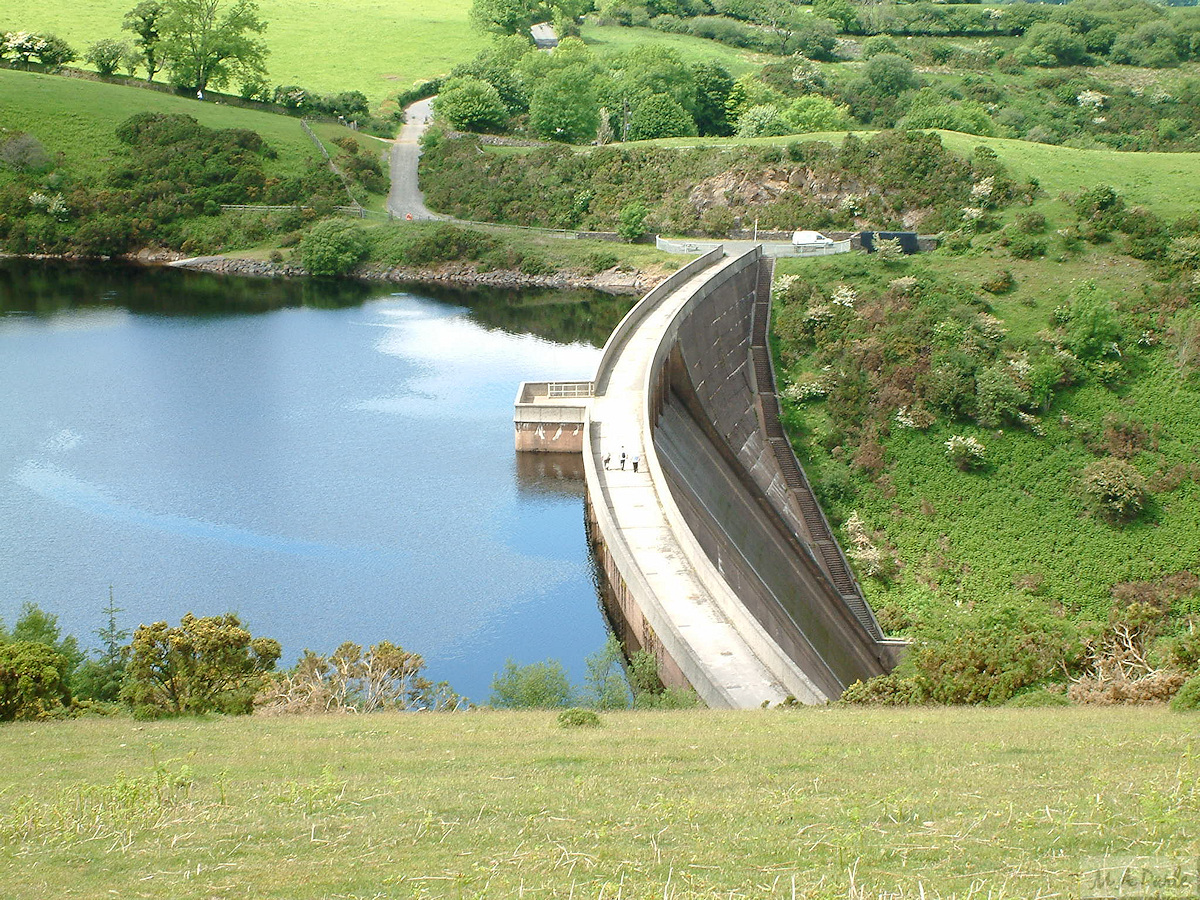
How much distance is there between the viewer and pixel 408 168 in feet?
338

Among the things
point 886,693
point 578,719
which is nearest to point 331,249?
point 886,693

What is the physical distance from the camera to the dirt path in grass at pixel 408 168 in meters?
95.9

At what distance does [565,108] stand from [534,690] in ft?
279

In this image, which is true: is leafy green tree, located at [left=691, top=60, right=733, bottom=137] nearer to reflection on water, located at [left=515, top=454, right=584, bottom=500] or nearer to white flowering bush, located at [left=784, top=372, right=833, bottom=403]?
white flowering bush, located at [left=784, top=372, right=833, bottom=403]

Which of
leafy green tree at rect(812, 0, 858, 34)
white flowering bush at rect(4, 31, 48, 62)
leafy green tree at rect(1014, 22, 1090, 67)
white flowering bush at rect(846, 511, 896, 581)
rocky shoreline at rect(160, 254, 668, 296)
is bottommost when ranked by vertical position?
white flowering bush at rect(846, 511, 896, 581)

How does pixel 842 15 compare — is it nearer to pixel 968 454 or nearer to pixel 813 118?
pixel 813 118

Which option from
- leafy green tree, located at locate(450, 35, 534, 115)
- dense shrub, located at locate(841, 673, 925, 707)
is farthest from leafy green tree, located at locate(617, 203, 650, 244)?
dense shrub, located at locate(841, 673, 925, 707)

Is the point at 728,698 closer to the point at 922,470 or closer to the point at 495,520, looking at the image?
the point at 495,520

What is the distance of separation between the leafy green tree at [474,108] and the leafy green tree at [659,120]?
12.9m

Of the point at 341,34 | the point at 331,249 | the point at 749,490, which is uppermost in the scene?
the point at 341,34

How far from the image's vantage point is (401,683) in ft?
90.5

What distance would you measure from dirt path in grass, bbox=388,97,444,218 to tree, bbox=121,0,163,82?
24162 millimetres

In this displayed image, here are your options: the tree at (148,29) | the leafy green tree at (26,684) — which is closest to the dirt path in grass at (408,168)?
the tree at (148,29)

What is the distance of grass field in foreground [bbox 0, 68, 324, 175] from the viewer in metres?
93.1
